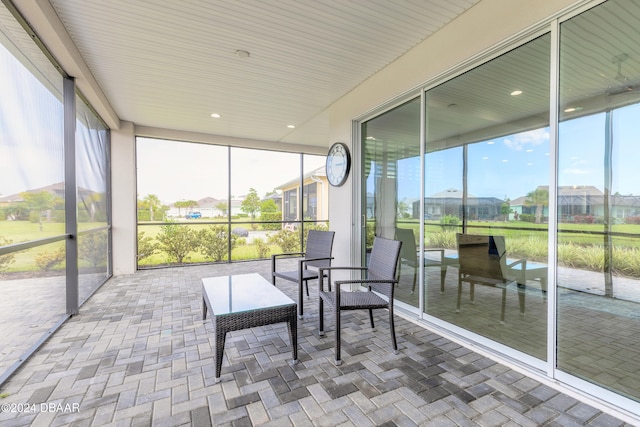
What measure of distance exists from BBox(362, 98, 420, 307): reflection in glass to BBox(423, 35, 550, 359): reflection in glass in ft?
0.66

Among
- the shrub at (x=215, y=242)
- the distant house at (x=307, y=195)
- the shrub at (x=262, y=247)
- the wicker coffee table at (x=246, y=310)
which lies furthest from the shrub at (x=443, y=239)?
the shrub at (x=215, y=242)

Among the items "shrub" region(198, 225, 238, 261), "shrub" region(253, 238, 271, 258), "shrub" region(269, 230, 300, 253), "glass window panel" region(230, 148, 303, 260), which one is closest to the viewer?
"shrub" region(198, 225, 238, 261)

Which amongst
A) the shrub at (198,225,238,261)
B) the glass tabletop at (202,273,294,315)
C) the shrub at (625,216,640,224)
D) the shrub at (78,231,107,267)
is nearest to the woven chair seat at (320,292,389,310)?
the glass tabletop at (202,273,294,315)

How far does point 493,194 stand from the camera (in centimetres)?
245

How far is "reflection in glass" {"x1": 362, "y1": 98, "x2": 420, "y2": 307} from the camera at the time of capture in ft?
10.6

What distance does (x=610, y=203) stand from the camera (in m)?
1.79

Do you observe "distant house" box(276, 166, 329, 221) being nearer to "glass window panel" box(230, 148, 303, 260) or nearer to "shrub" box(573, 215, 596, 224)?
"glass window panel" box(230, 148, 303, 260)

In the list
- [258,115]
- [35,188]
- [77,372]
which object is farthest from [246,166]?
[77,372]

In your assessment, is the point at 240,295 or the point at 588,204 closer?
the point at 588,204

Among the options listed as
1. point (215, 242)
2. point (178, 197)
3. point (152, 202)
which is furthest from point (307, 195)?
point (152, 202)

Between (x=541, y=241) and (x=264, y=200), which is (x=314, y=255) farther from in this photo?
(x=264, y=200)

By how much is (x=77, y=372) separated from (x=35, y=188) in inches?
62.6

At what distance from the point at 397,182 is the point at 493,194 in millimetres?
1224

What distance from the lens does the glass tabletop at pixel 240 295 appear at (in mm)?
2250
